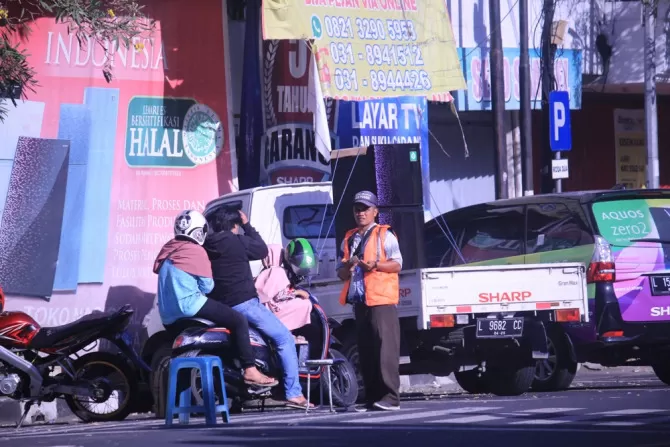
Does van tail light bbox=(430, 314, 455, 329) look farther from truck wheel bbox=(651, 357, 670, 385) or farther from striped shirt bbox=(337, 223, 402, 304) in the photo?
truck wheel bbox=(651, 357, 670, 385)

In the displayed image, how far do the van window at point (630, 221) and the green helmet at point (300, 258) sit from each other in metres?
2.65

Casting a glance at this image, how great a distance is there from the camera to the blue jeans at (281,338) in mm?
10641

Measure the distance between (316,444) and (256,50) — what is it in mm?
8902

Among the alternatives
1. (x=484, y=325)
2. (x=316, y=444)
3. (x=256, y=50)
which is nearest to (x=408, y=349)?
(x=484, y=325)

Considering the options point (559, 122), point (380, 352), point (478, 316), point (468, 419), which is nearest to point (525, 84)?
point (559, 122)

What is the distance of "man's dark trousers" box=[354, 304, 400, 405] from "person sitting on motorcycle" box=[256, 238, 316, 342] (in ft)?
2.31

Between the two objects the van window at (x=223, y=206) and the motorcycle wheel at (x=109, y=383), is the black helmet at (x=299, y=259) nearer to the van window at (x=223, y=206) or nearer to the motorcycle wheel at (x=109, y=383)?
the van window at (x=223, y=206)

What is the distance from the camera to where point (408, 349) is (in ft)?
38.1

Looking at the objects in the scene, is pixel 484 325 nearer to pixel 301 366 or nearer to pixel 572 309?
pixel 572 309

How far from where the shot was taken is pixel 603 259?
1177cm

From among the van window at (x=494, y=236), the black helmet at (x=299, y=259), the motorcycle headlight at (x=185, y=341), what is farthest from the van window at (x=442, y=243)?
the motorcycle headlight at (x=185, y=341)

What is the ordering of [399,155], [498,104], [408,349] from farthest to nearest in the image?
[498,104], [399,155], [408,349]

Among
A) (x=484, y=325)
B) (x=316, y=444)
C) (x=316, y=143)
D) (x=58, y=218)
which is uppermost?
(x=316, y=143)

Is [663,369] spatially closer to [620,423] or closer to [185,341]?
[620,423]
